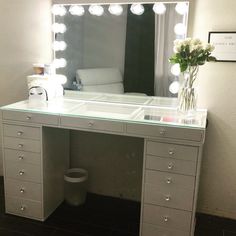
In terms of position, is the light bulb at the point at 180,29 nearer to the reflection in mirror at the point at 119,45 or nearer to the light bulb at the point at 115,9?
the reflection in mirror at the point at 119,45

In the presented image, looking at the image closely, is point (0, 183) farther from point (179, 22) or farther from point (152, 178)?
point (179, 22)

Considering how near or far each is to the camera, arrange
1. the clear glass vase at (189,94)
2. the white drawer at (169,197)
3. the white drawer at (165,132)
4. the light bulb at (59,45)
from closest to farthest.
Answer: the white drawer at (165,132), the white drawer at (169,197), the clear glass vase at (189,94), the light bulb at (59,45)

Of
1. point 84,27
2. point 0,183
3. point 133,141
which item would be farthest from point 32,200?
point 84,27

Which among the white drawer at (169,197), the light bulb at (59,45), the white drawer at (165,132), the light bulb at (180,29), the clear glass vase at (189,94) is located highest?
the light bulb at (180,29)

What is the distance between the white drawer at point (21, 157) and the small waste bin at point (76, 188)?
0.39m

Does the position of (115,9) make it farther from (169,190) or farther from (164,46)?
(169,190)

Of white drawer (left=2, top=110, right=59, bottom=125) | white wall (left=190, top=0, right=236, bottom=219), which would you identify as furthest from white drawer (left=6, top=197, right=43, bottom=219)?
white wall (left=190, top=0, right=236, bottom=219)

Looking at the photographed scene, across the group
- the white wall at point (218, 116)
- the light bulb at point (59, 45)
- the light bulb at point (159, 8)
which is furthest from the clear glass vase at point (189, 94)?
the light bulb at point (59, 45)

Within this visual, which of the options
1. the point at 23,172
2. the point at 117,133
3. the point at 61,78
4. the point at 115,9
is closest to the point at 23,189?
the point at 23,172

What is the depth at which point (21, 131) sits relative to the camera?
2182mm

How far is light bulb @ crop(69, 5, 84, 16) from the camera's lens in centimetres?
251

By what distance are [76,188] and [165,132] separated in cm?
104

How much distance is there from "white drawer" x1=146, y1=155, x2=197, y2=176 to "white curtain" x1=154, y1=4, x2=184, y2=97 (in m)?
0.67

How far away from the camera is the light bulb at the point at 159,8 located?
229 centimetres
